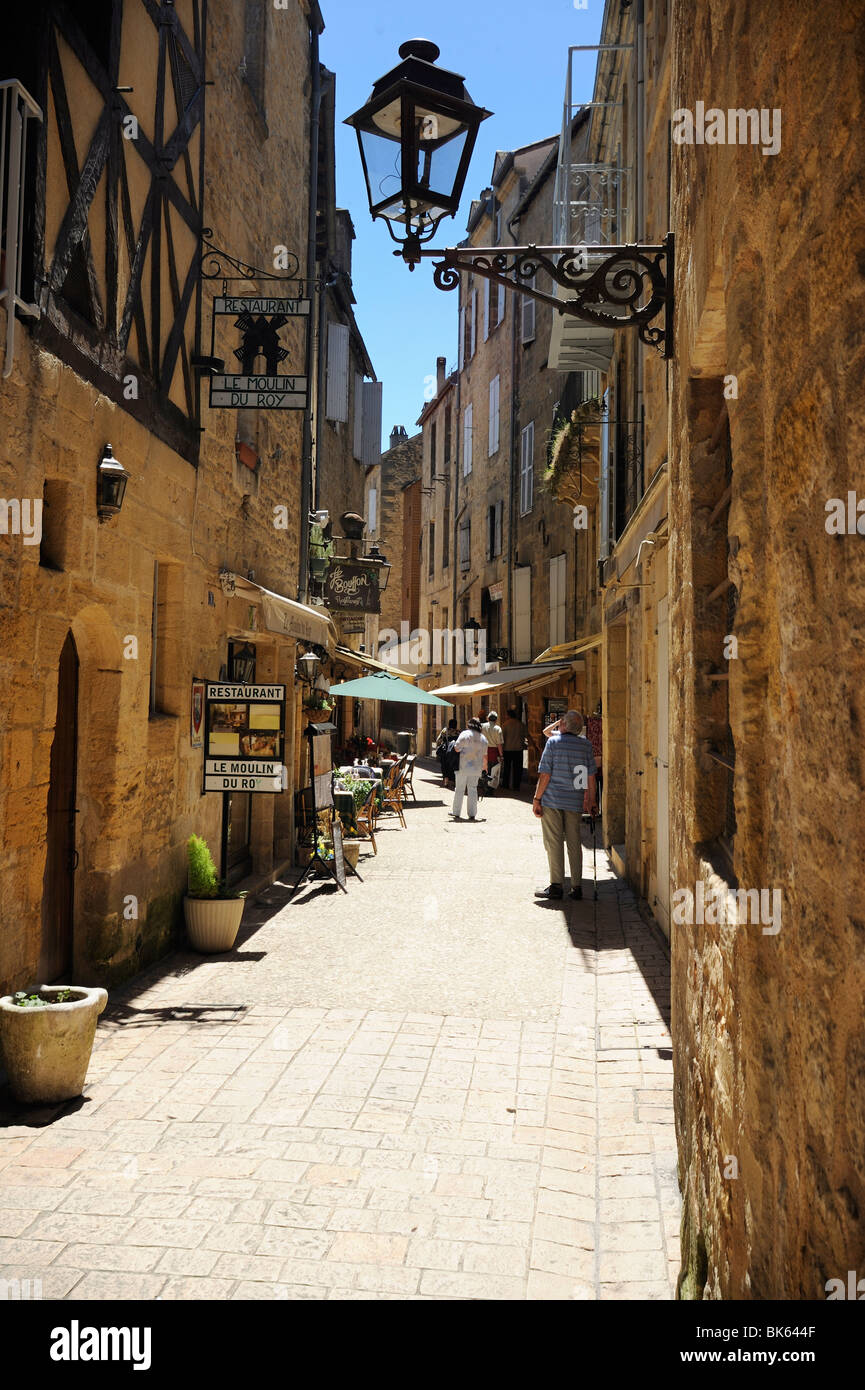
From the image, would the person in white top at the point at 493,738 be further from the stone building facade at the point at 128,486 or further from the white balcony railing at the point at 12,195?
the white balcony railing at the point at 12,195

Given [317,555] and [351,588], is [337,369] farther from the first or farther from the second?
[317,555]

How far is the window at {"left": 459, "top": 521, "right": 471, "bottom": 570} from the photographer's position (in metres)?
30.5

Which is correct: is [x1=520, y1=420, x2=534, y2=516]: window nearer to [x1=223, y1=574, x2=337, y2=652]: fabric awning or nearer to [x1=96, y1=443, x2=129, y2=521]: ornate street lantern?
[x1=223, y1=574, x2=337, y2=652]: fabric awning

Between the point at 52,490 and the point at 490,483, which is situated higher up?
the point at 490,483

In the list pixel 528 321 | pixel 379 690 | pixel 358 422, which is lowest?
pixel 379 690

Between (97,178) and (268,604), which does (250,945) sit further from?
(97,178)

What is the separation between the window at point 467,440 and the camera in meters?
31.0

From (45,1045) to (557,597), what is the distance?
55.6 feet

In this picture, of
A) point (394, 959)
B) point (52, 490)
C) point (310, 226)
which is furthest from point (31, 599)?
point (310, 226)

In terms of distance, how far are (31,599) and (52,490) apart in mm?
812

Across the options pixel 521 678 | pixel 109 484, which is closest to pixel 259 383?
pixel 109 484

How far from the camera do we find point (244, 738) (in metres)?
7.85

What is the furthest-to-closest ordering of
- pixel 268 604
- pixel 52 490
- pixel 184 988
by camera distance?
1. pixel 268 604
2. pixel 184 988
3. pixel 52 490

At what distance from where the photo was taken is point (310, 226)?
13.0 meters
